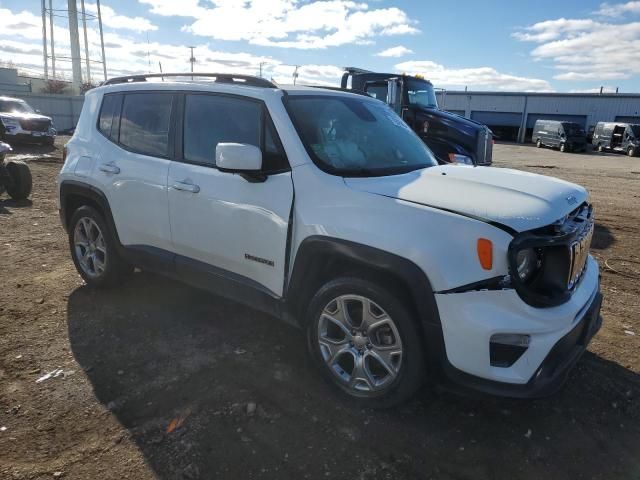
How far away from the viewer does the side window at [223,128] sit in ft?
10.7

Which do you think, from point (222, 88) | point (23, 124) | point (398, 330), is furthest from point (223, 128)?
point (23, 124)

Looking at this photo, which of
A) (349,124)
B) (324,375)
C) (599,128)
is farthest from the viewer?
(599,128)

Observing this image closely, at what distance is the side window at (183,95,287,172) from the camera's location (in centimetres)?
325

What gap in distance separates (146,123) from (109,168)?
1.70 ft

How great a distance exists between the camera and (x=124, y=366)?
11.2 ft

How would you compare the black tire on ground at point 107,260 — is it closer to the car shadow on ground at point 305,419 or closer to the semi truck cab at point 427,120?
the car shadow on ground at point 305,419

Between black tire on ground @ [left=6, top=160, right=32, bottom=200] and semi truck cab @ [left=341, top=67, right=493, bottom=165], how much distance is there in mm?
6075

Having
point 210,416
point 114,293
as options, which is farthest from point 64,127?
point 210,416

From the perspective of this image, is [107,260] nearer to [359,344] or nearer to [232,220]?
[232,220]

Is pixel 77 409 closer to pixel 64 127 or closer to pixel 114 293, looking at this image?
pixel 114 293

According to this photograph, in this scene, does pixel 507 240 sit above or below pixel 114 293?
above

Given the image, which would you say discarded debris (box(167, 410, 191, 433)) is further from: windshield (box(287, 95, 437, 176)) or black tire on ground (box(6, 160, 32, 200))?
black tire on ground (box(6, 160, 32, 200))

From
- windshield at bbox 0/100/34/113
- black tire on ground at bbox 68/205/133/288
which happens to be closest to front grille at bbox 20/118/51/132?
windshield at bbox 0/100/34/113

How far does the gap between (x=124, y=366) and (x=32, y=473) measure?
1.02m
